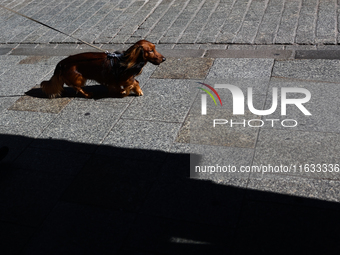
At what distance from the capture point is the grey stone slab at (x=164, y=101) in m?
5.34

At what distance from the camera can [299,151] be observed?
4.43m

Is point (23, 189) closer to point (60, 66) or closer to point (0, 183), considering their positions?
point (0, 183)


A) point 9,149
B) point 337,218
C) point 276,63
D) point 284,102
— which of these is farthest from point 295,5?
point 9,149

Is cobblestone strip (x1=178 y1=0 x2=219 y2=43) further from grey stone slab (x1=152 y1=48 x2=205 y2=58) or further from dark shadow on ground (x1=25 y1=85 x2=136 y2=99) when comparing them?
dark shadow on ground (x1=25 y1=85 x2=136 y2=99)

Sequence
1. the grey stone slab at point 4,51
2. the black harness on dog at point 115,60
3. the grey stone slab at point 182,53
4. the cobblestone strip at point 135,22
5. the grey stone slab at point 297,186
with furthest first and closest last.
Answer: the grey stone slab at point 4,51
the cobblestone strip at point 135,22
the grey stone slab at point 182,53
the black harness on dog at point 115,60
the grey stone slab at point 297,186

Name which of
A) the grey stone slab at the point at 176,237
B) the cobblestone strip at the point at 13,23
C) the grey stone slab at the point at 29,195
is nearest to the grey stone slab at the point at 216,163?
the grey stone slab at the point at 176,237

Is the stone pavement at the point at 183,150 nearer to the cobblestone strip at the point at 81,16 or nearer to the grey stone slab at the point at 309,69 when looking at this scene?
the grey stone slab at the point at 309,69

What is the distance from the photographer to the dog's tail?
5.74 meters

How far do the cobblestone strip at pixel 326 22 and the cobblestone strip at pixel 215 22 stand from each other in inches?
70.4

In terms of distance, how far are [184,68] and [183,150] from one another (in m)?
2.19

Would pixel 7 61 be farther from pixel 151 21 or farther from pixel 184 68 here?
pixel 184 68

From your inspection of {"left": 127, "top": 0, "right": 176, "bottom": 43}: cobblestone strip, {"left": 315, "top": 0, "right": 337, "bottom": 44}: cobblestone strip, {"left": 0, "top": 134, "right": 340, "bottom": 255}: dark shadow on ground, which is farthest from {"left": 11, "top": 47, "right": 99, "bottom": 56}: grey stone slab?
{"left": 315, "top": 0, "right": 337, "bottom": 44}: cobblestone strip

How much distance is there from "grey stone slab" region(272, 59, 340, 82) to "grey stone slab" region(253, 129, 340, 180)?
1.39 m

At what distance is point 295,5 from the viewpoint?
7.96m
